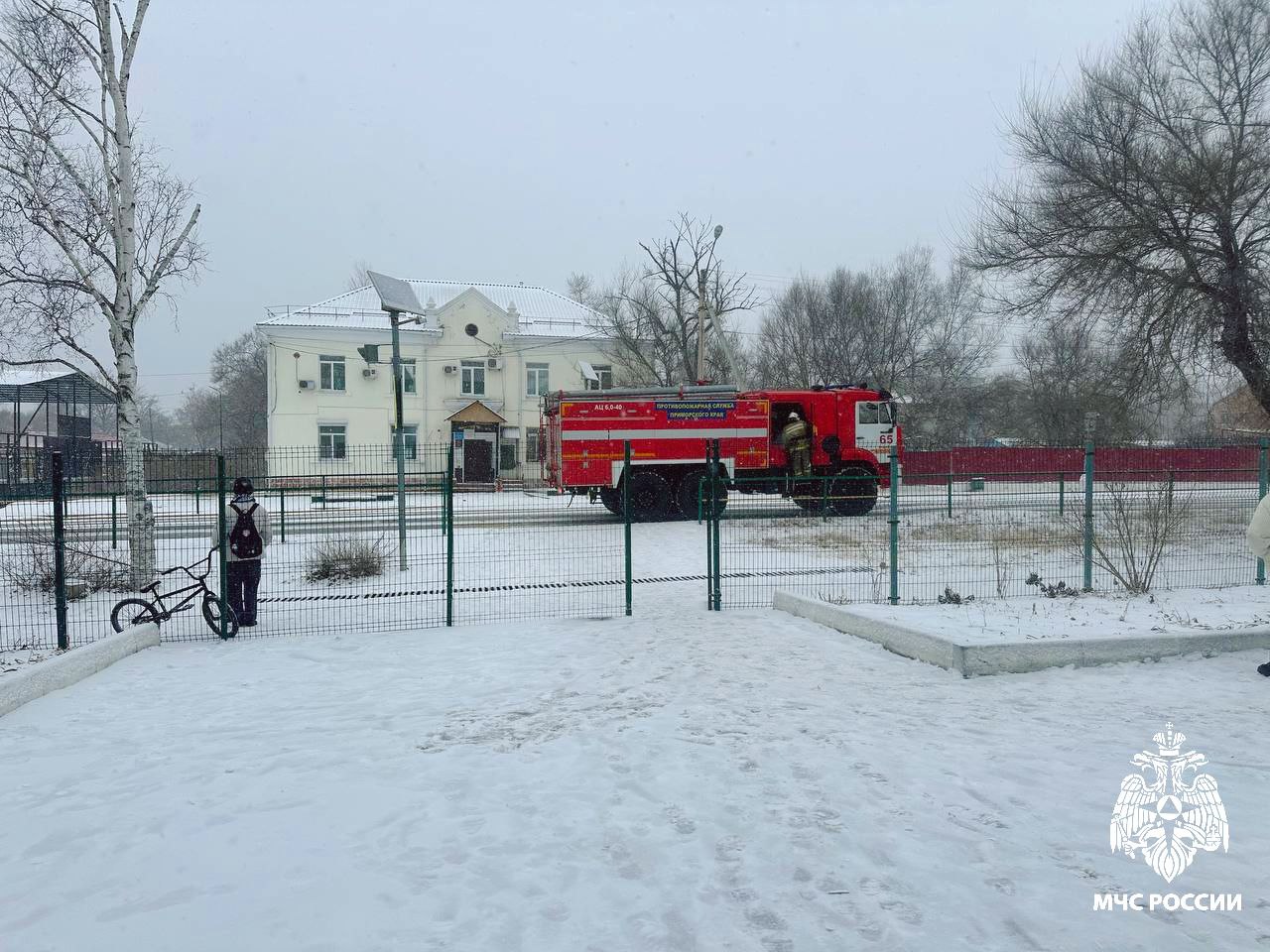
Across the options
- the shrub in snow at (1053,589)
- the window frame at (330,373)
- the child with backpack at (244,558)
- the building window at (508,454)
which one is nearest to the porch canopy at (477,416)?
the building window at (508,454)

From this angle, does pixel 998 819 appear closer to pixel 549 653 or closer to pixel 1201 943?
pixel 1201 943

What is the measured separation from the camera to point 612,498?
2103 cm

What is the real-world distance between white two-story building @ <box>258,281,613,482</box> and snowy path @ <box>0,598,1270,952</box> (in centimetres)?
3117

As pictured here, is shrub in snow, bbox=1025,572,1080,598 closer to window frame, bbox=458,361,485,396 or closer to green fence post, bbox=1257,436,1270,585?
green fence post, bbox=1257,436,1270,585

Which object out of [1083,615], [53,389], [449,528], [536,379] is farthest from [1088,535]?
[53,389]

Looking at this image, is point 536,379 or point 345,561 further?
point 536,379

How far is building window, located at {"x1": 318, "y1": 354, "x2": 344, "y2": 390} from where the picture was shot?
3866cm

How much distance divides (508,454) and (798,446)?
21568 mm

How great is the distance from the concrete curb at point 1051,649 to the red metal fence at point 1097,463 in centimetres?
324

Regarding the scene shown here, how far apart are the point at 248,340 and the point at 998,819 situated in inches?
3092

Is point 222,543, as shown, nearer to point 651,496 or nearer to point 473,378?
point 651,496

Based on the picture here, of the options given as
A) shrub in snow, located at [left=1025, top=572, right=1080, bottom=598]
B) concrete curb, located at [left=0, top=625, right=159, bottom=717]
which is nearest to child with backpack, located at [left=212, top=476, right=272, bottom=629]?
concrete curb, located at [left=0, top=625, right=159, bottom=717]

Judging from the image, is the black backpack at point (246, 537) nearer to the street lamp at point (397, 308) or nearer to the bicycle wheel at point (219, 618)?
the bicycle wheel at point (219, 618)

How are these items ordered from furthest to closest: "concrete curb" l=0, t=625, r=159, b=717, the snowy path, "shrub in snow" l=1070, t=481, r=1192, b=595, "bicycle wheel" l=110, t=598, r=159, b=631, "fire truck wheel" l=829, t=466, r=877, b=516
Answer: "fire truck wheel" l=829, t=466, r=877, b=516 → "shrub in snow" l=1070, t=481, r=1192, b=595 → "bicycle wheel" l=110, t=598, r=159, b=631 → "concrete curb" l=0, t=625, r=159, b=717 → the snowy path
